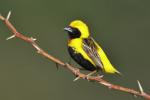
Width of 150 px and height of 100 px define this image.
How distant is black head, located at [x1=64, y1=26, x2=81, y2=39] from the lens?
4304mm

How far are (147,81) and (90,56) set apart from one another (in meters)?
4.86

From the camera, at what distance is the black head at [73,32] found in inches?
169

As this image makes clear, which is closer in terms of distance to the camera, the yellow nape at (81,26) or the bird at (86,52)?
the yellow nape at (81,26)

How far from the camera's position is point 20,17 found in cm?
1162

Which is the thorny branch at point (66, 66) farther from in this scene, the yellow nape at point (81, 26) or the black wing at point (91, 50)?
the black wing at point (91, 50)

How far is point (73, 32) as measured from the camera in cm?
441

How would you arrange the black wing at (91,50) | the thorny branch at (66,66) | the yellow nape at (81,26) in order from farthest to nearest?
the black wing at (91,50) → the yellow nape at (81,26) → the thorny branch at (66,66)

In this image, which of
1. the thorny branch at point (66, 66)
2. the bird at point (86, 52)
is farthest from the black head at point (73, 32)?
the thorny branch at point (66, 66)

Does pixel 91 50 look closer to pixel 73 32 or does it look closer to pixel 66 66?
pixel 73 32

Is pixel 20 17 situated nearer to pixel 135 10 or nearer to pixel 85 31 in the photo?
pixel 135 10

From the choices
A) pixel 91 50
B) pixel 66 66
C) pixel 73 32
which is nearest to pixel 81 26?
pixel 73 32

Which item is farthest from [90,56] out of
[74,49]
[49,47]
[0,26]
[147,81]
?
[0,26]

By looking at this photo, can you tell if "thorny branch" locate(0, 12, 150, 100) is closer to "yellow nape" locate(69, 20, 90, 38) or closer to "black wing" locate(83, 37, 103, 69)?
"yellow nape" locate(69, 20, 90, 38)

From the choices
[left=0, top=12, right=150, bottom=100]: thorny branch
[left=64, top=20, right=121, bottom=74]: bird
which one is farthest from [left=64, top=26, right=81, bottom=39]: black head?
[left=0, top=12, right=150, bottom=100]: thorny branch
